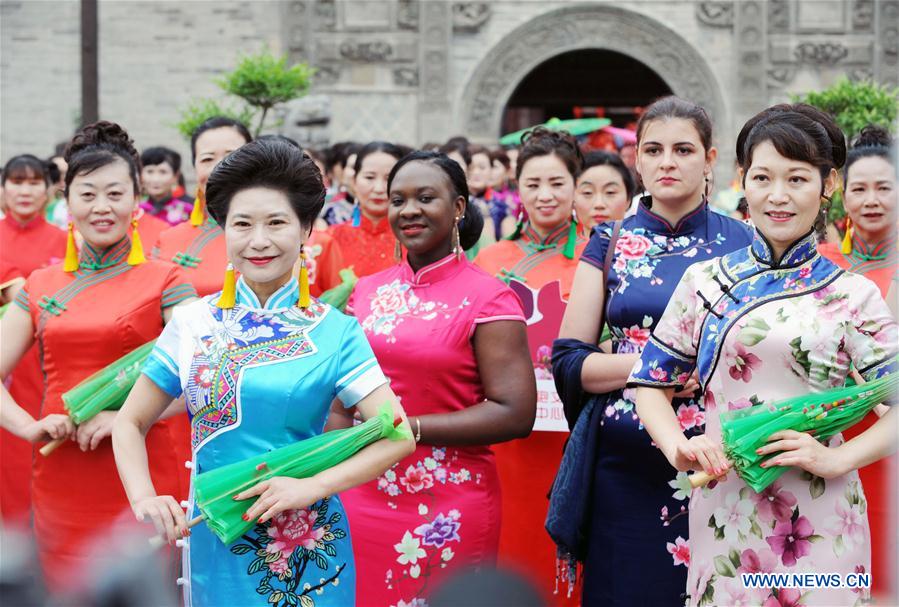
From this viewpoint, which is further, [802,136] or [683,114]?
[683,114]

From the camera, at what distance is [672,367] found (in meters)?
2.57

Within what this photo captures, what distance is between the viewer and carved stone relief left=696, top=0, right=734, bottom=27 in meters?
15.3

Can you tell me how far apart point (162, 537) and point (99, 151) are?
1763 millimetres

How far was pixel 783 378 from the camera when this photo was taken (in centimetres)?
239

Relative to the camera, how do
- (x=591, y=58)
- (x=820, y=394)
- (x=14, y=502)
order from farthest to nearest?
(x=591, y=58) < (x=14, y=502) < (x=820, y=394)

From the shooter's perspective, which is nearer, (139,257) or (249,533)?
(249,533)

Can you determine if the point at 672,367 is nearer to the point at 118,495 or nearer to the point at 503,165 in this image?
the point at 118,495

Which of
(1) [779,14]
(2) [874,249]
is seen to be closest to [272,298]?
(2) [874,249]

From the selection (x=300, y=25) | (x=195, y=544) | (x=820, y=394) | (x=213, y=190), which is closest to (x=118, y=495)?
(x=195, y=544)

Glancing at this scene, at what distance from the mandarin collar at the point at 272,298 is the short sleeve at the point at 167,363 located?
0.16 metres

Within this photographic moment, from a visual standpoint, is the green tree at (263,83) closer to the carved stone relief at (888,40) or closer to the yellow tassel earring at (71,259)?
the carved stone relief at (888,40)

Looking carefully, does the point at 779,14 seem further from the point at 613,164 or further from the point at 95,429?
the point at 95,429

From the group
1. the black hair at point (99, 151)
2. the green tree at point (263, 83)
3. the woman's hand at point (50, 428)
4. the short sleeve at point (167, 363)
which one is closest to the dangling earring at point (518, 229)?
the black hair at point (99, 151)

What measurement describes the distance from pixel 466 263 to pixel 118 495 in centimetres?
136
